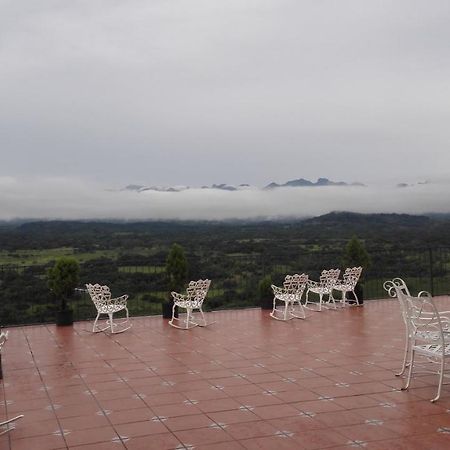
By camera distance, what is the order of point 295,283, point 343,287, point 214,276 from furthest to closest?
1. point 214,276
2. point 343,287
3. point 295,283

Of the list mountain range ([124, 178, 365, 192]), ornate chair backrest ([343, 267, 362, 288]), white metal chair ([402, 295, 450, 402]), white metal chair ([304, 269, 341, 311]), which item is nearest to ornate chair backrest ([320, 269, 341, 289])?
white metal chair ([304, 269, 341, 311])

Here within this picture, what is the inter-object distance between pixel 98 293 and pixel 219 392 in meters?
4.01

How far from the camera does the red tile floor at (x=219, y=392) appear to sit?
388 cm

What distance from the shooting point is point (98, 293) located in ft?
28.0

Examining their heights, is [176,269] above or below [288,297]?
above

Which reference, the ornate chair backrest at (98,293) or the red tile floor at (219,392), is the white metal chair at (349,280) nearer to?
the red tile floor at (219,392)

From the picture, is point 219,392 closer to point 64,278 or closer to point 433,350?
point 433,350

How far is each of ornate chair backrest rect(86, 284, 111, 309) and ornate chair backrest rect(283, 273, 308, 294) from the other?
2.89m

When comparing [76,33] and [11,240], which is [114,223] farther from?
[76,33]

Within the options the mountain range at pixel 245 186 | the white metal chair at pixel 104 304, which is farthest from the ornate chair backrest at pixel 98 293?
the mountain range at pixel 245 186

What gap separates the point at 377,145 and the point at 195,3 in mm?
14623

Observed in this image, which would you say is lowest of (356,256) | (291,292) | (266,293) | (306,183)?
(266,293)

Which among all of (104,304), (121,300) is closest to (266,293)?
(121,300)

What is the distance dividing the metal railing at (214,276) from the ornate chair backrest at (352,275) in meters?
0.92
